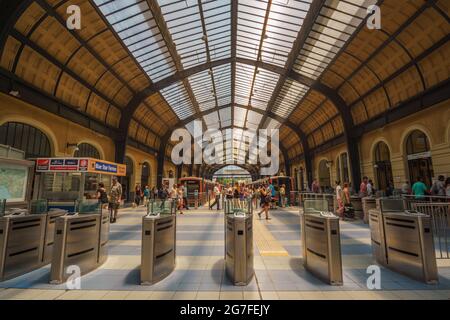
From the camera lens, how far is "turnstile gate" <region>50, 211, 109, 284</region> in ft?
12.9

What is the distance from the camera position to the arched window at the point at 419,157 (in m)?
11.9

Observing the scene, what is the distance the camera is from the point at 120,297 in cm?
331

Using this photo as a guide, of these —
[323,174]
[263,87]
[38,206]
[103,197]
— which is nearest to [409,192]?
[103,197]

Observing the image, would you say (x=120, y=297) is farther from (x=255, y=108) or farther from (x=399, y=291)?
(x=255, y=108)

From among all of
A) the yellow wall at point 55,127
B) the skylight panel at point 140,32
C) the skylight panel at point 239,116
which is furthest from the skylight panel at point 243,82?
the yellow wall at point 55,127

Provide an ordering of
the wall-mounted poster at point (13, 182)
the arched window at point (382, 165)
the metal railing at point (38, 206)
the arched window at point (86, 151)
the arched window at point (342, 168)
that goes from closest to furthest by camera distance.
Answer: the metal railing at point (38, 206)
the wall-mounted poster at point (13, 182)
the arched window at point (382, 165)
the arched window at point (86, 151)
the arched window at point (342, 168)

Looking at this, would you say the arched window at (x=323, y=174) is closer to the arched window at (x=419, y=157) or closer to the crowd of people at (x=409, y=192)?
the crowd of people at (x=409, y=192)

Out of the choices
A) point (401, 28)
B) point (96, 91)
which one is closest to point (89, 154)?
point (96, 91)

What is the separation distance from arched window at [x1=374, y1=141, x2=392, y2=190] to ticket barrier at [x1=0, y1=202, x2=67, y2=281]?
1777 centimetres

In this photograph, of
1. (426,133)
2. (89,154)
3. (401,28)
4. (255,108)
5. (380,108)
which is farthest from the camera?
(255,108)

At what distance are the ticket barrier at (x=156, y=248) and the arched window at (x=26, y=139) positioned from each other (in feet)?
35.3

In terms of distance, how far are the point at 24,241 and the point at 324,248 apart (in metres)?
5.57

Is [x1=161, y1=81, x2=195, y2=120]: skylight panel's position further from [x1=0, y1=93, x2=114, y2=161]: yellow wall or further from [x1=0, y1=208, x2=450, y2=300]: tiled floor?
[x1=0, y1=208, x2=450, y2=300]: tiled floor

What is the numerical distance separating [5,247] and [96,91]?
1436cm
